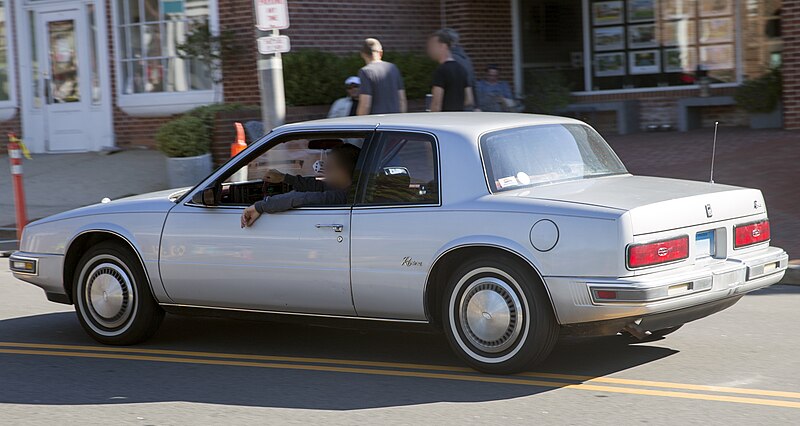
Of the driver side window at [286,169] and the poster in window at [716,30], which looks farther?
the poster in window at [716,30]

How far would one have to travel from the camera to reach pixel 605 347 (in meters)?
6.92

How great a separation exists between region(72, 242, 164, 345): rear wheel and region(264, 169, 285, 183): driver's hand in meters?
0.97

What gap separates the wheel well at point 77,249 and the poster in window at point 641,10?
14.8m

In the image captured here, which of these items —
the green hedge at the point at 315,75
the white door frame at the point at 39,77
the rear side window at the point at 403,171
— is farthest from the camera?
the white door frame at the point at 39,77

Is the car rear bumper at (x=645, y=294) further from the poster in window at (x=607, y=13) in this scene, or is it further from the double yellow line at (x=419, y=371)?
the poster in window at (x=607, y=13)

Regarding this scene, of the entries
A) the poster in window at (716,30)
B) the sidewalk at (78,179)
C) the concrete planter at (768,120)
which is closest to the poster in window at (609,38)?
the poster in window at (716,30)

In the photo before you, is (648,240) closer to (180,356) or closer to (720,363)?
(720,363)

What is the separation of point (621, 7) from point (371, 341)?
14.7 m

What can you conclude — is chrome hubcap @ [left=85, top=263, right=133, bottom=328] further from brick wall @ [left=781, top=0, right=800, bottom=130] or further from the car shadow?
brick wall @ [left=781, top=0, right=800, bottom=130]

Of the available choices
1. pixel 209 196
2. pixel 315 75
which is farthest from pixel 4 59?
pixel 209 196

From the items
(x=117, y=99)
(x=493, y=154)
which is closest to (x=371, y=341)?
(x=493, y=154)

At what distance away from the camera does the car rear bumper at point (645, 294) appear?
574 cm

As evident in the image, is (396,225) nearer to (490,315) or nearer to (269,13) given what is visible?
(490,315)

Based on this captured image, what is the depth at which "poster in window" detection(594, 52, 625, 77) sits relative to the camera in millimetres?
20656
